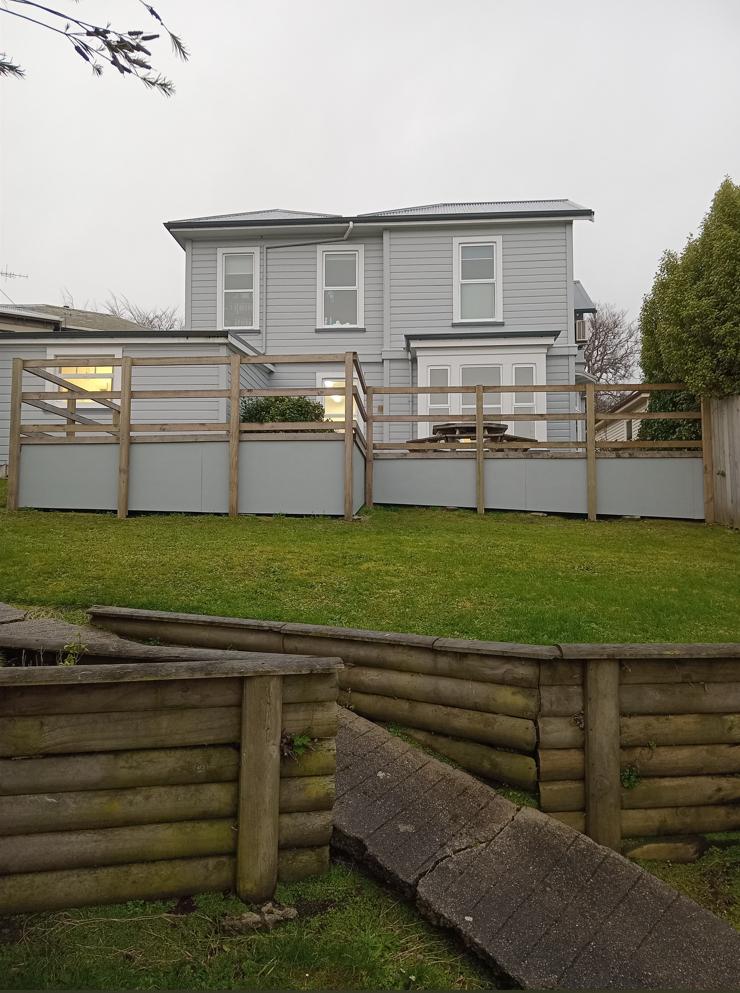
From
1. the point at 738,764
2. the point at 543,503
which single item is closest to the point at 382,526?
the point at 543,503

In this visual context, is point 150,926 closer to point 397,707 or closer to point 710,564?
point 397,707

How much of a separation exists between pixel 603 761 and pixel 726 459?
7.09m

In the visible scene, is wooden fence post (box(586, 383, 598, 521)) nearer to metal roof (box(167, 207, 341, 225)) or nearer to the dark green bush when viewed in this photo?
the dark green bush

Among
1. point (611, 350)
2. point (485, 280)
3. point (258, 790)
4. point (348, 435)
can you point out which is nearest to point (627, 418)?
point (348, 435)

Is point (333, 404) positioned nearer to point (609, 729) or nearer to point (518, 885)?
point (609, 729)

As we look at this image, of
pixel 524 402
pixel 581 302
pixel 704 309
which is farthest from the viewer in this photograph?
pixel 581 302

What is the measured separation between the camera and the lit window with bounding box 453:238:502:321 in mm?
14695

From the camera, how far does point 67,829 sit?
253cm

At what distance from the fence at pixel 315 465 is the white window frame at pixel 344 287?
17.1ft

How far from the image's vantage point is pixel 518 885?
2791mm

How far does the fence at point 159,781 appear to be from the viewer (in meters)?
2.50

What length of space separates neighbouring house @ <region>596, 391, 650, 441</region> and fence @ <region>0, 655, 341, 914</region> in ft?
27.8

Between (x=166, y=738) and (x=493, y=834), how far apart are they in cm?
162

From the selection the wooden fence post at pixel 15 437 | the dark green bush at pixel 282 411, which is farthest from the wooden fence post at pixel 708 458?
the wooden fence post at pixel 15 437
